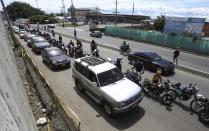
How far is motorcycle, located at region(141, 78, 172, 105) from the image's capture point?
31.5 ft

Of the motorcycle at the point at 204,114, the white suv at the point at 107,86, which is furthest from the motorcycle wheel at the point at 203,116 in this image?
the white suv at the point at 107,86

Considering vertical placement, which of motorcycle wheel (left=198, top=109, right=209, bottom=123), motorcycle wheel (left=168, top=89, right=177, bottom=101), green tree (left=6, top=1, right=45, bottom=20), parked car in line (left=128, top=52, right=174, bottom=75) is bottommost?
motorcycle wheel (left=198, top=109, right=209, bottom=123)

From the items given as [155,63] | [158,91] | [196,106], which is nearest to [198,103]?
[196,106]

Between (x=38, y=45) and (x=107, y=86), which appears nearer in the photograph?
(x=107, y=86)

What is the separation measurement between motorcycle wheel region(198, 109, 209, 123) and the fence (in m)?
16.3

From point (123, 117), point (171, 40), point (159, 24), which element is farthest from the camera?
point (159, 24)

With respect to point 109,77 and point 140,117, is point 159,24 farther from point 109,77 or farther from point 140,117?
point 140,117

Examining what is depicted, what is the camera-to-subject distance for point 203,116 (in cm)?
806

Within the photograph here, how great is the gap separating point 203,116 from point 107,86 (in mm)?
4472

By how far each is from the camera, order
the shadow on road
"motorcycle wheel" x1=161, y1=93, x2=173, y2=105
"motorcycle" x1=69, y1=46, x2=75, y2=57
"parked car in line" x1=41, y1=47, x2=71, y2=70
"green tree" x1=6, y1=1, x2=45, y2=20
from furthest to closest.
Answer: "green tree" x1=6, y1=1, x2=45, y2=20, "motorcycle" x1=69, y1=46, x2=75, y2=57, "parked car in line" x1=41, y1=47, x2=71, y2=70, "motorcycle wheel" x1=161, y1=93, x2=173, y2=105, the shadow on road

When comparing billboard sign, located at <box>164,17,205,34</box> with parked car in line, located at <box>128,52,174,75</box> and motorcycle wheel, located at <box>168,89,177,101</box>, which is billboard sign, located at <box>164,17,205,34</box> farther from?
motorcycle wheel, located at <box>168,89,177,101</box>

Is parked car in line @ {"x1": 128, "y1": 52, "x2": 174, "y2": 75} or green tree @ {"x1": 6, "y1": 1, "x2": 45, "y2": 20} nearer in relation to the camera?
parked car in line @ {"x1": 128, "y1": 52, "x2": 174, "y2": 75}

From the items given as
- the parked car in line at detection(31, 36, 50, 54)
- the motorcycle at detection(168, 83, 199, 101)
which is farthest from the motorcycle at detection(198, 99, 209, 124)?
the parked car in line at detection(31, 36, 50, 54)

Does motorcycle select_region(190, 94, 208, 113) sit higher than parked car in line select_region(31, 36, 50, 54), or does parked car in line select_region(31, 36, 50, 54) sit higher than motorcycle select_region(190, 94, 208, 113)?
parked car in line select_region(31, 36, 50, 54)
